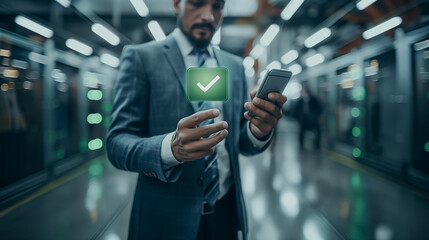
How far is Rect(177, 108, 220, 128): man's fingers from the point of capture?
52 centimetres

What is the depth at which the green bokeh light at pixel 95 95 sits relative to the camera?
5.77m

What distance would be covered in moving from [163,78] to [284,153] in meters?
6.81

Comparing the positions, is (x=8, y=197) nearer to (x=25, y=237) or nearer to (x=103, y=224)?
(x=25, y=237)

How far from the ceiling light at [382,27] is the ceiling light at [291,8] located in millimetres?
2323

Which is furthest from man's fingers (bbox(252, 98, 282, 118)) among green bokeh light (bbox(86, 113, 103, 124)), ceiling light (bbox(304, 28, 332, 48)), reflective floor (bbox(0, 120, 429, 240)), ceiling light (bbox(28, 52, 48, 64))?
green bokeh light (bbox(86, 113, 103, 124))

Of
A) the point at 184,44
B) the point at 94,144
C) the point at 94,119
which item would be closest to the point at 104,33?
the point at 94,119

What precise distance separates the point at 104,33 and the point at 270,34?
2.54m

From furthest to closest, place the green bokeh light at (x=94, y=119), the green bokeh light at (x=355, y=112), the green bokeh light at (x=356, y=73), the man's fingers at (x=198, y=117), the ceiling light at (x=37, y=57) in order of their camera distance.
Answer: the green bokeh light at (x=355, y=112), the green bokeh light at (x=356, y=73), the green bokeh light at (x=94, y=119), the ceiling light at (x=37, y=57), the man's fingers at (x=198, y=117)

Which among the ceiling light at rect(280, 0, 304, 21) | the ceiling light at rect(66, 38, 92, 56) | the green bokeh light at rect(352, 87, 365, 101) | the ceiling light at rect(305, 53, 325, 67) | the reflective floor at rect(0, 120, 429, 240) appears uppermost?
the ceiling light at rect(305, 53, 325, 67)

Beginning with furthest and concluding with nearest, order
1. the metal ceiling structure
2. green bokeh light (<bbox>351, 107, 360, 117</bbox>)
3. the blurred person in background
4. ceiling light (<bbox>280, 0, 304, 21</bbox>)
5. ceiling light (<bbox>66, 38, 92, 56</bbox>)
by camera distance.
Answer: the blurred person in background → green bokeh light (<bbox>351, 107, 360, 117</bbox>) → ceiling light (<bbox>66, 38, 92, 56</bbox>) → ceiling light (<bbox>280, 0, 304, 21</bbox>) → the metal ceiling structure

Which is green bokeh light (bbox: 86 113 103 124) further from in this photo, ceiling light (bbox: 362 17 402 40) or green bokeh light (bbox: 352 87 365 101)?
green bokeh light (bbox: 352 87 365 101)

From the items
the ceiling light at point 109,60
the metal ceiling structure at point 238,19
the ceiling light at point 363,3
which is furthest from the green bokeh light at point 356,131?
the ceiling light at point 109,60

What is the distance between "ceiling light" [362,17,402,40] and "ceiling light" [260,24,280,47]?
7.24ft

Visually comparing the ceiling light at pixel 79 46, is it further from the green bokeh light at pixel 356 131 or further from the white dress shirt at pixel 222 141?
the green bokeh light at pixel 356 131
